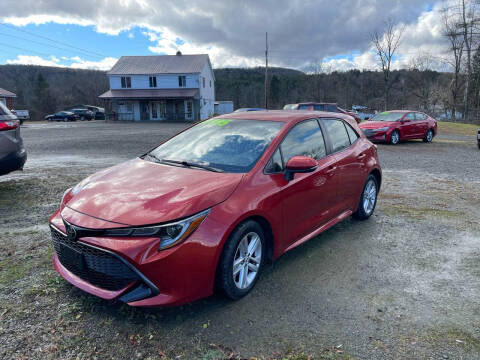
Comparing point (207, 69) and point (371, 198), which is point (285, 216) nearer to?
point (371, 198)

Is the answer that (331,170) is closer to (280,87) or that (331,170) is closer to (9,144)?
(9,144)

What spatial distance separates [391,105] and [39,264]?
79.8m

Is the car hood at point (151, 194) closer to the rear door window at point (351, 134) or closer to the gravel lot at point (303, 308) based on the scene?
the gravel lot at point (303, 308)

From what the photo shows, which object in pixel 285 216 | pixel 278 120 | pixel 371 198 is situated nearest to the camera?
pixel 285 216

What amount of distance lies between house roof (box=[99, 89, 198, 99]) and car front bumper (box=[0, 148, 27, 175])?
3423 centimetres

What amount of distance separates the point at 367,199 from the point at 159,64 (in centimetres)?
4255

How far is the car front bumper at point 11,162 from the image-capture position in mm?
5809

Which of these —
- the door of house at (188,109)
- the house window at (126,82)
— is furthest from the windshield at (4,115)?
the house window at (126,82)

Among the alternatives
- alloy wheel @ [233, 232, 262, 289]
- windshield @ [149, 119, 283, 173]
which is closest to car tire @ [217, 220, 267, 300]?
alloy wheel @ [233, 232, 262, 289]

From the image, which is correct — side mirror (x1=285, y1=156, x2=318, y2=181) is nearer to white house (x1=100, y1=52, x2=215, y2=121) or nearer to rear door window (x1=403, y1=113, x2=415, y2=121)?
rear door window (x1=403, y1=113, x2=415, y2=121)

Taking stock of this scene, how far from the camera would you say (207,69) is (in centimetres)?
4550

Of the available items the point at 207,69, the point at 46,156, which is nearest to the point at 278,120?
the point at 46,156

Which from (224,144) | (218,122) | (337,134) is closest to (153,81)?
(218,122)

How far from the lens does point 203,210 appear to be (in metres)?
2.60
